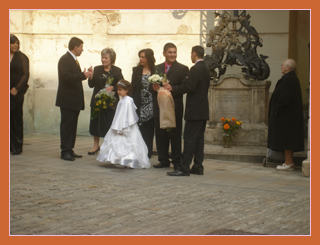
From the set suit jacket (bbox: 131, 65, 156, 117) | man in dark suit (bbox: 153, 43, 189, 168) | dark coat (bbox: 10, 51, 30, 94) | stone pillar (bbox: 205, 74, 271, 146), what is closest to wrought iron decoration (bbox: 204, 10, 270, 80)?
stone pillar (bbox: 205, 74, 271, 146)

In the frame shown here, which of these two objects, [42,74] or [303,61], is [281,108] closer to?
[303,61]

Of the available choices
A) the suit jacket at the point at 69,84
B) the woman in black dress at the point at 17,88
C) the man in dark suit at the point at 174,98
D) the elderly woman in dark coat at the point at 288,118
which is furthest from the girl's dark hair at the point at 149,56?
the woman in black dress at the point at 17,88

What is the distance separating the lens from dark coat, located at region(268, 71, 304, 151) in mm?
8055

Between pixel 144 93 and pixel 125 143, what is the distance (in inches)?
44.0

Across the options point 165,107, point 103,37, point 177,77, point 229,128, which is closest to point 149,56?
point 177,77

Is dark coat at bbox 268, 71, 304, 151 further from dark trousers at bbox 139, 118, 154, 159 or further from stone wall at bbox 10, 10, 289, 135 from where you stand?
stone wall at bbox 10, 10, 289, 135

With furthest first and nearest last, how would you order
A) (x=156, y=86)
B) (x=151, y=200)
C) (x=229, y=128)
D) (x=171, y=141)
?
1. (x=229, y=128)
2. (x=171, y=141)
3. (x=156, y=86)
4. (x=151, y=200)

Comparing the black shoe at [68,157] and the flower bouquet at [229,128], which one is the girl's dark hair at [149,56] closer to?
the black shoe at [68,157]

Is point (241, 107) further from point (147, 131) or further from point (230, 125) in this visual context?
point (147, 131)

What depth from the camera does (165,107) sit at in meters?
7.30

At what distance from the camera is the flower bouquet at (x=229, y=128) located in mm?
9891

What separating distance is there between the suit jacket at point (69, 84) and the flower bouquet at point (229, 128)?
3058 mm

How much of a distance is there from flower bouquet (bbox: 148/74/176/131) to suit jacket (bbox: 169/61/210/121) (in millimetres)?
247

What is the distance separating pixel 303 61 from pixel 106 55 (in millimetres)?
6593
